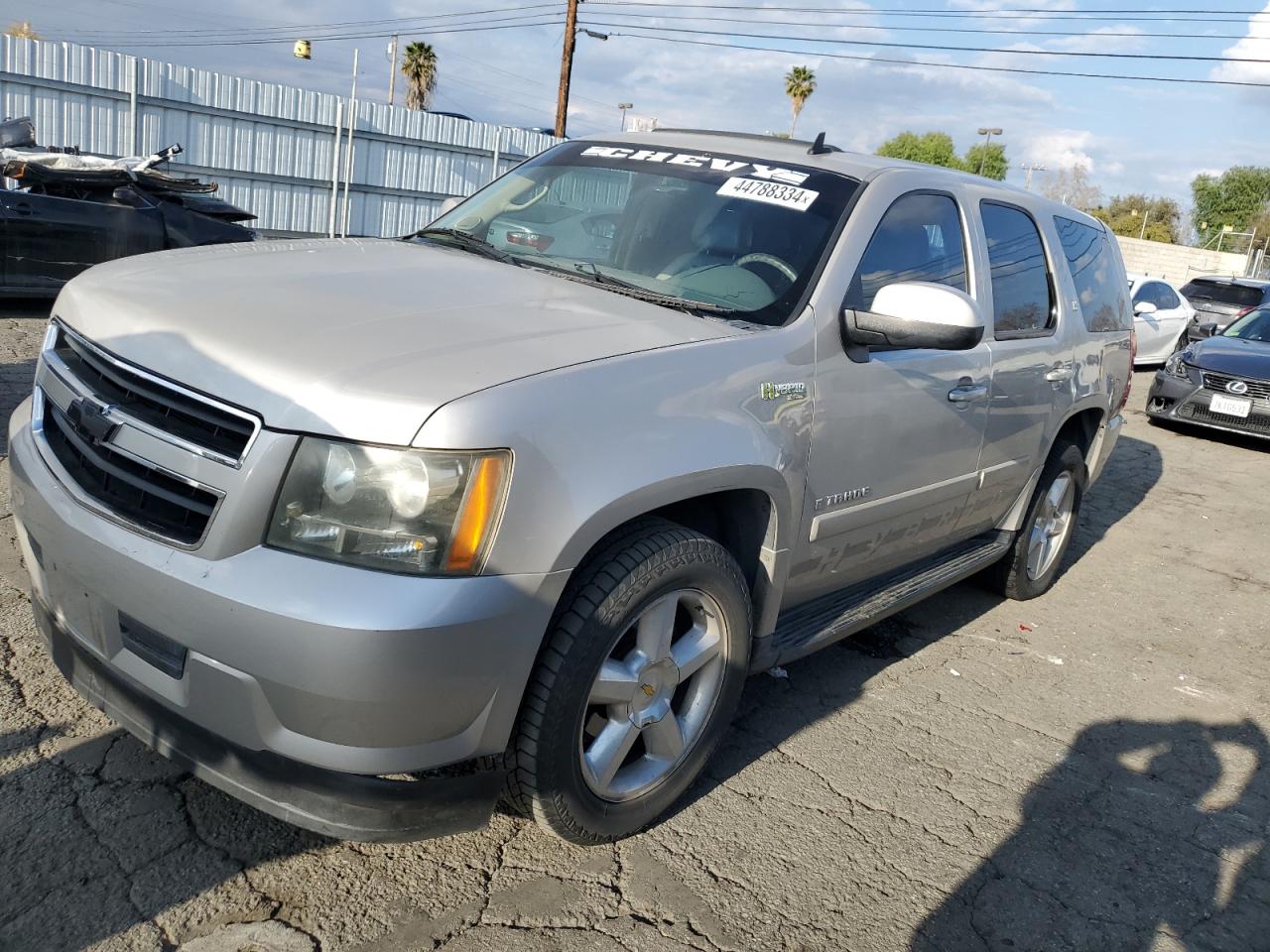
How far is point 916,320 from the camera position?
10.5ft

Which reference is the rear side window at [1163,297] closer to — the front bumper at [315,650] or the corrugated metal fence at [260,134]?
the corrugated metal fence at [260,134]

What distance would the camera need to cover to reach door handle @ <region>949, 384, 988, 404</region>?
12.7 ft

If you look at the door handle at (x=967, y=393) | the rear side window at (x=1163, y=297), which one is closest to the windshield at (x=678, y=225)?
the door handle at (x=967, y=393)

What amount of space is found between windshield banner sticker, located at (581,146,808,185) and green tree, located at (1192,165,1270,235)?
83.3 m

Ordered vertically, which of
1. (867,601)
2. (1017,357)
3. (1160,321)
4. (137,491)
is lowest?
(867,601)

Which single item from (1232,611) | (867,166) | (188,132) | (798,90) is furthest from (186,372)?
(798,90)

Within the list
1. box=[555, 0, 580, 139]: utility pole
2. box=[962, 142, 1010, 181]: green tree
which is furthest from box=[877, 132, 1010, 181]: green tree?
box=[555, 0, 580, 139]: utility pole

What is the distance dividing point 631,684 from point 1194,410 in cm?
1040

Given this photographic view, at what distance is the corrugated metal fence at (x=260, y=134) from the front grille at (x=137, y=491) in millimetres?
15040

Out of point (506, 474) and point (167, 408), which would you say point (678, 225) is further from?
point (167, 408)

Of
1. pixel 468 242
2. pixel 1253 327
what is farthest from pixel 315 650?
pixel 1253 327

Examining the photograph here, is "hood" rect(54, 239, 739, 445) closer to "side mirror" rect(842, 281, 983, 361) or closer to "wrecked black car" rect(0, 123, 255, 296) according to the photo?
"side mirror" rect(842, 281, 983, 361)

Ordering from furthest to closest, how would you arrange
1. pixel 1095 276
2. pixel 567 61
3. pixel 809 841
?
pixel 567 61 → pixel 1095 276 → pixel 809 841

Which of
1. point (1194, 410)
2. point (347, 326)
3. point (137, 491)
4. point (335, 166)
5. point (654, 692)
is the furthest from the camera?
point (335, 166)
